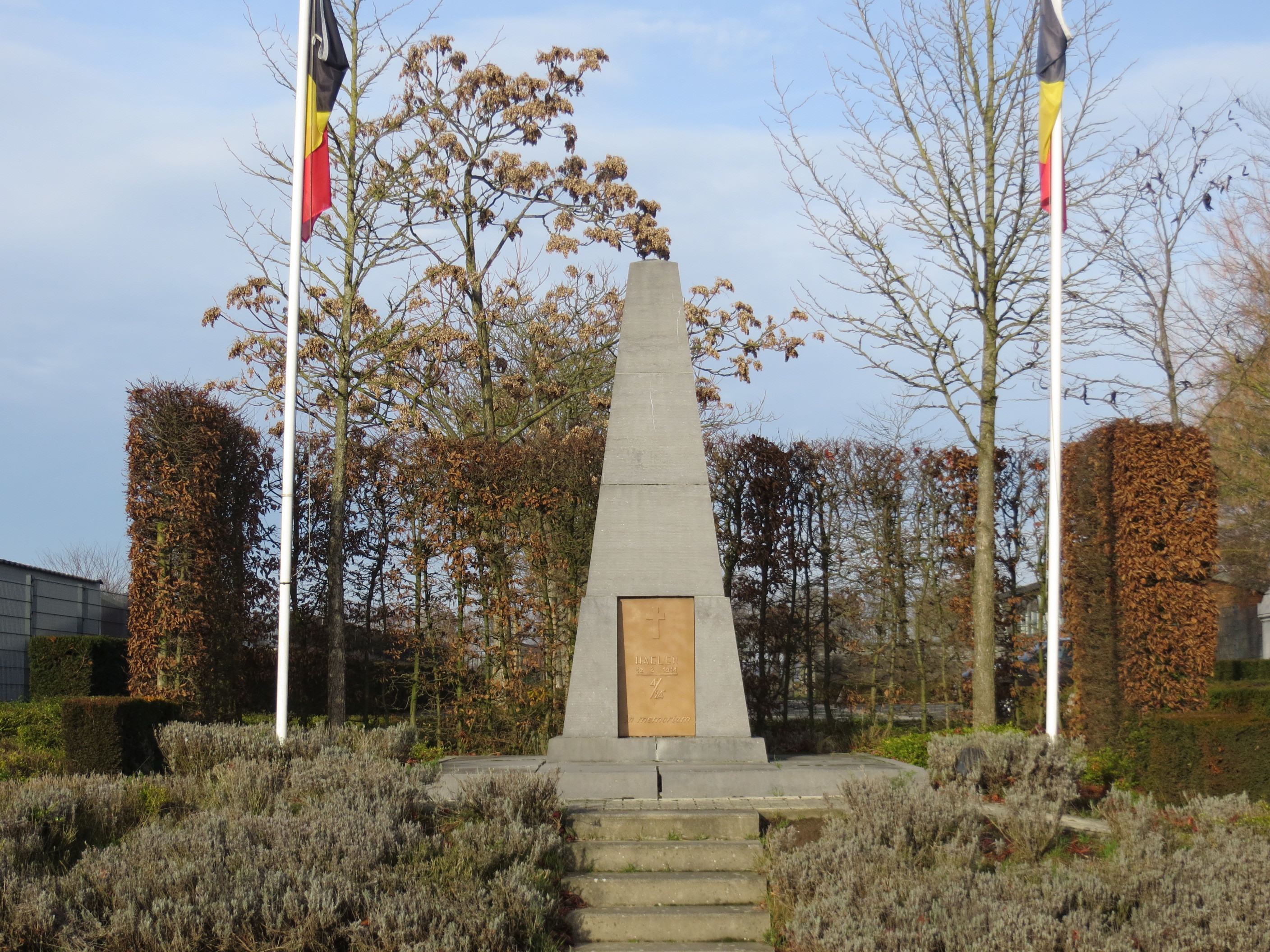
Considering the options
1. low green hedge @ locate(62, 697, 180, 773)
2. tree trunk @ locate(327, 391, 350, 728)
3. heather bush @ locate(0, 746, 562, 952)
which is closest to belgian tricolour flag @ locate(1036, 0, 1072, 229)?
heather bush @ locate(0, 746, 562, 952)

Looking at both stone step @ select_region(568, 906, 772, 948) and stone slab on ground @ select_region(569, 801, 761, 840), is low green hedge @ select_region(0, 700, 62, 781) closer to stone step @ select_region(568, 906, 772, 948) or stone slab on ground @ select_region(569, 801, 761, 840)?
stone slab on ground @ select_region(569, 801, 761, 840)

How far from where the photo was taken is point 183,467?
1103 centimetres

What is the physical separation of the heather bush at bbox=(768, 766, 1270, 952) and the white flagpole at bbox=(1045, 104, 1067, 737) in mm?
1838

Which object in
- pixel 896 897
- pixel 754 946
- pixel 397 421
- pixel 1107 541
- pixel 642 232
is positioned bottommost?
pixel 754 946

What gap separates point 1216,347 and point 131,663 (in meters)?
17.6

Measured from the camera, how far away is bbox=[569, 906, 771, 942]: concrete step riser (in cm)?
593

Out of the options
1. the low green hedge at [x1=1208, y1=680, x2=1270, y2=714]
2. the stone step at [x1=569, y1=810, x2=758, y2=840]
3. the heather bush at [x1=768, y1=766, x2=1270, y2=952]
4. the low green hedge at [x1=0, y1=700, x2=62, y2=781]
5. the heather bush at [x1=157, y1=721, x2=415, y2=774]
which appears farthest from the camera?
the low green hedge at [x1=1208, y1=680, x2=1270, y2=714]

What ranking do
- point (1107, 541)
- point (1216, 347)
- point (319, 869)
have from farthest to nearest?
point (1216, 347) < point (1107, 541) < point (319, 869)

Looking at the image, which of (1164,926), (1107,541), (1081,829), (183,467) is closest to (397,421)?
(183,467)

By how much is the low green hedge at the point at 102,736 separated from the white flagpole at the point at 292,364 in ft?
4.26

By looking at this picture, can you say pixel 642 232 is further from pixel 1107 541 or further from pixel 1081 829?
pixel 1081 829

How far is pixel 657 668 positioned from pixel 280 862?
165 inches

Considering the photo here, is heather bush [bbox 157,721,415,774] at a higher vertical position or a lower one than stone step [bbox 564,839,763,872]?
higher

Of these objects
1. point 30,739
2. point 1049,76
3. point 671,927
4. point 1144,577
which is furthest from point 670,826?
point 30,739
